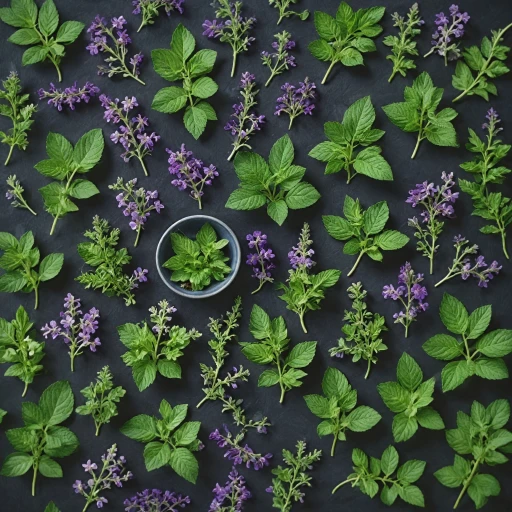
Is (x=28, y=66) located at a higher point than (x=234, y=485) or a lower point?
higher

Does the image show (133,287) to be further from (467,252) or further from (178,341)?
(467,252)

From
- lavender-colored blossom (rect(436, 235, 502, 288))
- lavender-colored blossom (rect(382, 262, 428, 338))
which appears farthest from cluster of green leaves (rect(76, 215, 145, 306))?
lavender-colored blossom (rect(436, 235, 502, 288))

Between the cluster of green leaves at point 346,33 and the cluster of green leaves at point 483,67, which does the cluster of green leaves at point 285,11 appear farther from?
the cluster of green leaves at point 483,67

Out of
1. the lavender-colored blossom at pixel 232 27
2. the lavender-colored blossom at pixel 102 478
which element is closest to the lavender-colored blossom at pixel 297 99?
the lavender-colored blossom at pixel 232 27

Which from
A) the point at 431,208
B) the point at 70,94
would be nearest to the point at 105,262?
the point at 70,94

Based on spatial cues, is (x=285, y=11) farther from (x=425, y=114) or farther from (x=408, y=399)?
(x=408, y=399)

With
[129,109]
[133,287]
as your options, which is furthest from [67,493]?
[129,109]

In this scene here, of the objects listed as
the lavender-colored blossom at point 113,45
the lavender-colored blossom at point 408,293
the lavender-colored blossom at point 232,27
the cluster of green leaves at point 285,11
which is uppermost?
the cluster of green leaves at point 285,11
